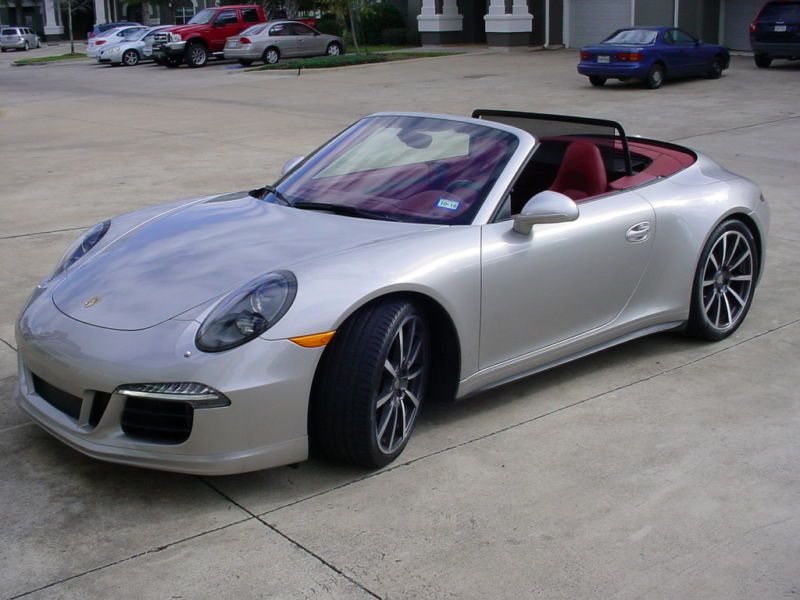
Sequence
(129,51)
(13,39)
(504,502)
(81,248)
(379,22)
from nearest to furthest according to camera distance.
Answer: (504,502), (81,248), (129,51), (379,22), (13,39)

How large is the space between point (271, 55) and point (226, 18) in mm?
3447

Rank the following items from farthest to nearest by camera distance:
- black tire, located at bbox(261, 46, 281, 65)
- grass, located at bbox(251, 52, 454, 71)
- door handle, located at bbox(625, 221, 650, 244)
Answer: black tire, located at bbox(261, 46, 281, 65), grass, located at bbox(251, 52, 454, 71), door handle, located at bbox(625, 221, 650, 244)

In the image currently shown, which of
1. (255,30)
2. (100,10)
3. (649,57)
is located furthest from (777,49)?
(100,10)

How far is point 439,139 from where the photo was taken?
5102 millimetres

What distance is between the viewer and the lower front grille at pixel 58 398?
3.98 metres

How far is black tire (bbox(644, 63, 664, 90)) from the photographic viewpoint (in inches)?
862

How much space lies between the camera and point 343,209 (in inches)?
187

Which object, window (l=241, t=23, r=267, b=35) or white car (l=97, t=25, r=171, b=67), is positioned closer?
window (l=241, t=23, r=267, b=35)

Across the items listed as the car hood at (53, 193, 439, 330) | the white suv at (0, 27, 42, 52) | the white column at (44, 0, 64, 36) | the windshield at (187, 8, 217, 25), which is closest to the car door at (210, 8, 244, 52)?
the windshield at (187, 8, 217, 25)

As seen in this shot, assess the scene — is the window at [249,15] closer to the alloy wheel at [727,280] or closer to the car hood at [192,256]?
the alloy wheel at [727,280]

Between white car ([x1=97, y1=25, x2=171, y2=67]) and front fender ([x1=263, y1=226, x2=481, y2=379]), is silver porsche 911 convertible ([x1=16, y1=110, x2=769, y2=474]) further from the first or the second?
white car ([x1=97, y1=25, x2=171, y2=67])

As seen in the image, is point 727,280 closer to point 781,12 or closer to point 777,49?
point 781,12

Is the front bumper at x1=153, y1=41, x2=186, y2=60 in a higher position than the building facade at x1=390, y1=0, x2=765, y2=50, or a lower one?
lower

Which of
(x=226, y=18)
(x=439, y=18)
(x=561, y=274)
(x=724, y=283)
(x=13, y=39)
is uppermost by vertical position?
(x=226, y=18)
